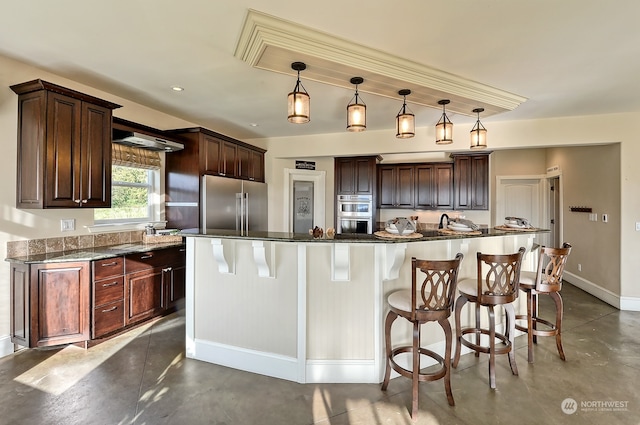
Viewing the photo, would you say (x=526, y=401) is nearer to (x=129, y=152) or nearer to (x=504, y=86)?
(x=504, y=86)

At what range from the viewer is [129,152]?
375 cm

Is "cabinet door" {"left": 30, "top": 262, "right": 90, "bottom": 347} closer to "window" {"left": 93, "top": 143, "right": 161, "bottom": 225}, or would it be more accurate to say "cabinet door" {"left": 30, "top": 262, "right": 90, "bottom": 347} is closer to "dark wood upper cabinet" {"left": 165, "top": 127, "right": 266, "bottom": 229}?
"window" {"left": 93, "top": 143, "right": 161, "bottom": 225}

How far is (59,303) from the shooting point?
2797 millimetres

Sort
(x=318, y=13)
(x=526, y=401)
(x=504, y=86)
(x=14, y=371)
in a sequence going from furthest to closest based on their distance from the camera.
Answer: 1. (x=504, y=86)
2. (x=14, y=371)
3. (x=526, y=401)
4. (x=318, y=13)

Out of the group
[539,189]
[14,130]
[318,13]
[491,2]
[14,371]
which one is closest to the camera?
[491,2]

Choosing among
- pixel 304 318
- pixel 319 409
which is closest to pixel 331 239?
pixel 304 318

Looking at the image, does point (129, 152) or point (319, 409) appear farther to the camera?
point (129, 152)

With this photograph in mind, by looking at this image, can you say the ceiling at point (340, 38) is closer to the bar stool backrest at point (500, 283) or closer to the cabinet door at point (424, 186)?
the bar stool backrest at point (500, 283)

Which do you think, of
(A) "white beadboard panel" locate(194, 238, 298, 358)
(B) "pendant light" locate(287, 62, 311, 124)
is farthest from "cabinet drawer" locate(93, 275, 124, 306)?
(B) "pendant light" locate(287, 62, 311, 124)

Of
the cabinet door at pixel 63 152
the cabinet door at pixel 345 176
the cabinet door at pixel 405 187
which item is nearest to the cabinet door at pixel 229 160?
the cabinet door at pixel 63 152

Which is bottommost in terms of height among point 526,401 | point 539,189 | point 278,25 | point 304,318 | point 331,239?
point 526,401

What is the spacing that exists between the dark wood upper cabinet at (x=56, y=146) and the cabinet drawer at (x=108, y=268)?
0.59 metres

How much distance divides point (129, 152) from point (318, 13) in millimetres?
2947

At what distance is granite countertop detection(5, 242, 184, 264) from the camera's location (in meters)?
2.74
